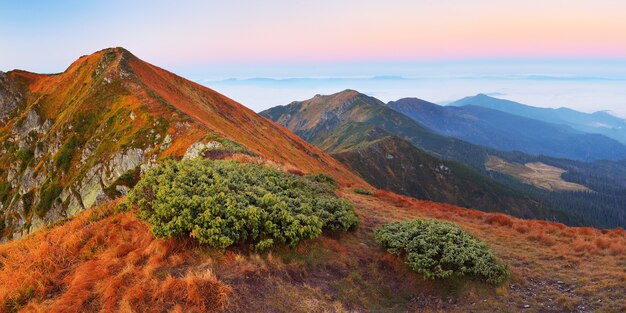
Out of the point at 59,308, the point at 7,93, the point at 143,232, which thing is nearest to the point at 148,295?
the point at 59,308

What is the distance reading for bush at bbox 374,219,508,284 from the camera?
12.7m

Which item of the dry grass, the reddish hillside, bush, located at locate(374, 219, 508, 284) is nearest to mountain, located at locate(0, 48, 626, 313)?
the dry grass

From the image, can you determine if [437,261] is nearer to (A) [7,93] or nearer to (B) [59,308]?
(B) [59,308]

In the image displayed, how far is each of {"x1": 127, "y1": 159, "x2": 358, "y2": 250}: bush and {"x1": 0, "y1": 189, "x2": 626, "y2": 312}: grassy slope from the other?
62 centimetres

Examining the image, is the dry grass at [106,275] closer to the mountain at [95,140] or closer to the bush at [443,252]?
the bush at [443,252]

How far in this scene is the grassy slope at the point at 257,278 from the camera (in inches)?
373

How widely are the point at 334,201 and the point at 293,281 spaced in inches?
241

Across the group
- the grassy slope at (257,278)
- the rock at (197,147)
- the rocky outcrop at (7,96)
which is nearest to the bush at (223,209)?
the grassy slope at (257,278)

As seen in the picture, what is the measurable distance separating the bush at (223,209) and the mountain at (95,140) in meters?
16.5

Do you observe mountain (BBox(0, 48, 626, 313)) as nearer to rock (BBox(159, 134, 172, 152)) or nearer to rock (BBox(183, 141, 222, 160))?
rock (BBox(183, 141, 222, 160))

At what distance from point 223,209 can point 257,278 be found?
9.01 feet

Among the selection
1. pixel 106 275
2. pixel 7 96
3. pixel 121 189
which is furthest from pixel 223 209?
pixel 7 96

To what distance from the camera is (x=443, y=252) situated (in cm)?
1344

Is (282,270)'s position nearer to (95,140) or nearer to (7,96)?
(95,140)
